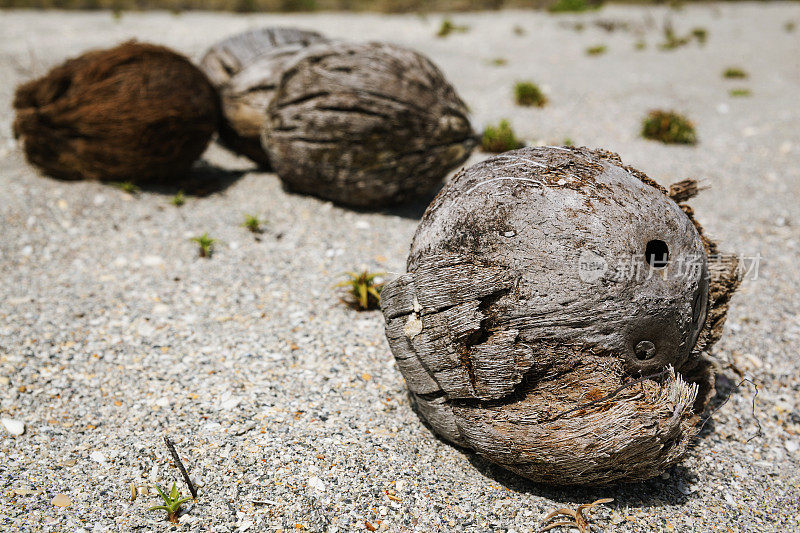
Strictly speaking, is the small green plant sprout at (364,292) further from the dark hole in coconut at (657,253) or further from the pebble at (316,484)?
the dark hole in coconut at (657,253)

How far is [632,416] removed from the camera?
7.55ft

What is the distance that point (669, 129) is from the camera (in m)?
7.61

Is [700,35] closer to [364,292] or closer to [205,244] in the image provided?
[364,292]

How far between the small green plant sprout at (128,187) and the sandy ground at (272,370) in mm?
99

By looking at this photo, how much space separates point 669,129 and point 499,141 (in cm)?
279

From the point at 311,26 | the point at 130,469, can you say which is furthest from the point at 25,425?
the point at 311,26

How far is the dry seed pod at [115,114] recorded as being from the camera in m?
5.29

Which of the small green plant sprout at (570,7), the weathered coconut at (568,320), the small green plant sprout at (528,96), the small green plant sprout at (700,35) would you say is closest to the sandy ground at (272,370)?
the weathered coconut at (568,320)

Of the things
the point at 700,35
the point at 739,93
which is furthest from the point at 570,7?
the point at 739,93

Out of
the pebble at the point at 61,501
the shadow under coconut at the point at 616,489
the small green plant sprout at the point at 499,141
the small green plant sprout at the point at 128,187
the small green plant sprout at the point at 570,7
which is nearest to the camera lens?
the pebble at the point at 61,501

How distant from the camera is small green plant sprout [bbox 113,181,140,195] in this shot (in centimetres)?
561

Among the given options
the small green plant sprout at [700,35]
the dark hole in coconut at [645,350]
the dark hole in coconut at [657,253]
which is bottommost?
the small green plant sprout at [700,35]

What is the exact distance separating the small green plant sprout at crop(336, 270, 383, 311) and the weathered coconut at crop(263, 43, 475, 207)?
4.23 feet

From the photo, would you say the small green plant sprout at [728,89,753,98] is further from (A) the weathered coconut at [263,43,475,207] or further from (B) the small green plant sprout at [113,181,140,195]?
(B) the small green plant sprout at [113,181,140,195]
